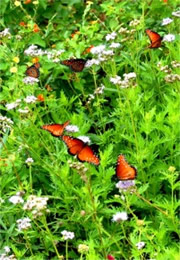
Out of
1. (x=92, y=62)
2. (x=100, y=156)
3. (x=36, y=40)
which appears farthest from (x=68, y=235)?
(x=36, y=40)

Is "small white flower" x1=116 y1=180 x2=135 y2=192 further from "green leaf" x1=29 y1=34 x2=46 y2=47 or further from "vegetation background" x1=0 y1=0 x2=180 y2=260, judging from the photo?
"green leaf" x1=29 y1=34 x2=46 y2=47

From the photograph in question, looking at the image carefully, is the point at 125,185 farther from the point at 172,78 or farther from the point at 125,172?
the point at 172,78

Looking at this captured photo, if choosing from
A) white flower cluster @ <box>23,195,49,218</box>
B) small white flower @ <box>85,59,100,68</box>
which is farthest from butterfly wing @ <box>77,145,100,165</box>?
small white flower @ <box>85,59,100,68</box>

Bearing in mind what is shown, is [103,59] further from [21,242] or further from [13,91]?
[21,242]

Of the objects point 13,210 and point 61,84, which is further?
point 61,84

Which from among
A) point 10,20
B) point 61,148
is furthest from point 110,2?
point 61,148
